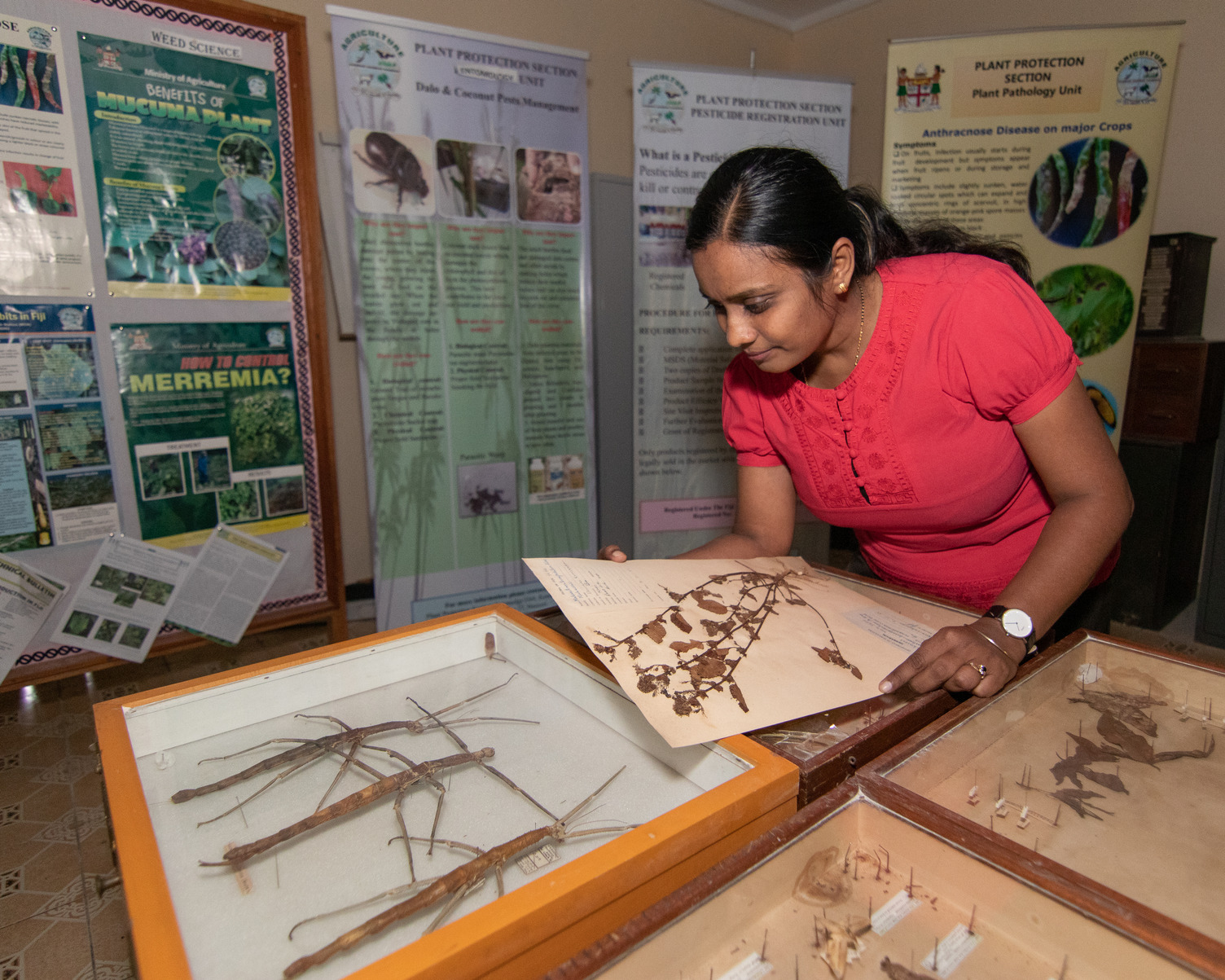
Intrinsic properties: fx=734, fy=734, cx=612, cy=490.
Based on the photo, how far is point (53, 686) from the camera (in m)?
2.84

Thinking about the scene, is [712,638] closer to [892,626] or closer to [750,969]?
[892,626]

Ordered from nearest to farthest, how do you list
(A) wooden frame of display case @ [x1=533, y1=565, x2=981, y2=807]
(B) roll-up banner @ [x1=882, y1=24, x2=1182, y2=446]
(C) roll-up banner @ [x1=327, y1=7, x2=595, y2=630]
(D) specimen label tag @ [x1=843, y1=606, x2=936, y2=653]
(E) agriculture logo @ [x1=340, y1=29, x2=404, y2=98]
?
(A) wooden frame of display case @ [x1=533, y1=565, x2=981, y2=807], (D) specimen label tag @ [x1=843, y1=606, x2=936, y2=653], (E) agriculture logo @ [x1=340, y1=29, x2=404, y2=98], (C) roll-up banner @ [x1=327, y1=7, x2=595, y2=630], (B) roll-up banner @ [x1=882, y1=24, x2=1182, y2=446]

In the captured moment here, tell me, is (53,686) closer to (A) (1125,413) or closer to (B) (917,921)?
(B) (917,921)

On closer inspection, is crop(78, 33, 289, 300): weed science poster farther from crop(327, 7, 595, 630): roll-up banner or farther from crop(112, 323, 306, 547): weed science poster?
crop(327, 7, 595, 630): roll-up banner

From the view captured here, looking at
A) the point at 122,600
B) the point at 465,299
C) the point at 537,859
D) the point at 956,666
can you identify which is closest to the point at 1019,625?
the point at 956,666

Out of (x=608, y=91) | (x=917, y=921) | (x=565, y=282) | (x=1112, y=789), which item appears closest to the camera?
(x=917, y=921)

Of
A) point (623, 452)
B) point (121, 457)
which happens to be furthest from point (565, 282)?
point (121, 457)

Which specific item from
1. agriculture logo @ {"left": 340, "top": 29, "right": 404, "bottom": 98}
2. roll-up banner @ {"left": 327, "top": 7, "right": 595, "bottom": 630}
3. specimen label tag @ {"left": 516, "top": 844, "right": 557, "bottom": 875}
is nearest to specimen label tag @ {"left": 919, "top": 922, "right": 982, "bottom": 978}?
specimen label tag @ {"left": 516, "top": 844, "right": 557, "bottom": 875}

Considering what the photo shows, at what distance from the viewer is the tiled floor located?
160 cm

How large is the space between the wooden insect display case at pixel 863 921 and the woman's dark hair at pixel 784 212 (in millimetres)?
814

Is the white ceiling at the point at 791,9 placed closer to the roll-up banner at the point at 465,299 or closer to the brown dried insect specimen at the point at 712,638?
the roll-up banner at the point at 465,299

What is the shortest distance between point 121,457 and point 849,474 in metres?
2.30

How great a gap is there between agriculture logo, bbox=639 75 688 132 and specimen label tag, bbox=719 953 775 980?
307 cm

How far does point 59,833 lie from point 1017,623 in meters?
2.40
